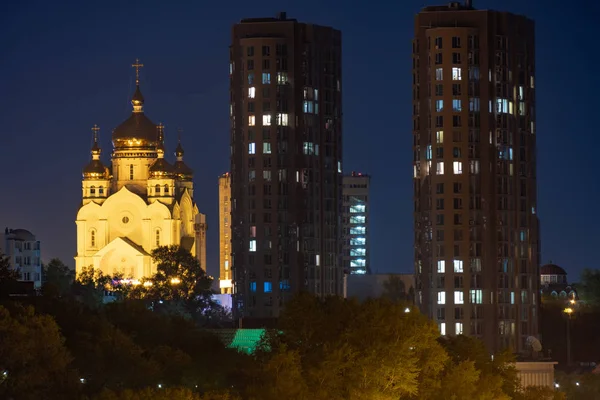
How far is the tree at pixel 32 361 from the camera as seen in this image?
103 meters

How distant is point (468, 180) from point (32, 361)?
93.9 meters

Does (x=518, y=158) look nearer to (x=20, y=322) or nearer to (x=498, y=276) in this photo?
(x=498, y=276)

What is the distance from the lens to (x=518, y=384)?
5591 inches

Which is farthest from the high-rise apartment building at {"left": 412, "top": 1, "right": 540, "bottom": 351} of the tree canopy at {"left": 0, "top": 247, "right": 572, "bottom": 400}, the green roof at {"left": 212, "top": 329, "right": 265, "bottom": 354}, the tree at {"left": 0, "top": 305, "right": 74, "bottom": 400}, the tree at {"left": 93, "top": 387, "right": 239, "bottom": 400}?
the tree at {"left": 0, "top": 305, "right": 74, "bottom": 400}

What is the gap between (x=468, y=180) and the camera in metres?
194

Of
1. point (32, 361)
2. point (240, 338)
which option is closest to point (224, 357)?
point (32, 361)

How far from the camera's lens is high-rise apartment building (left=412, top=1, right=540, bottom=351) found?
193 meters

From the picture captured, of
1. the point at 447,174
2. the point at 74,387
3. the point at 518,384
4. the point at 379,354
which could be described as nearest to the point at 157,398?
the point at 74,387

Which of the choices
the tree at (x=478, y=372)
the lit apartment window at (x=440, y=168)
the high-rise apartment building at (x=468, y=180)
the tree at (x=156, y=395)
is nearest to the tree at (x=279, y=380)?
the tree at (x=156, y=395)

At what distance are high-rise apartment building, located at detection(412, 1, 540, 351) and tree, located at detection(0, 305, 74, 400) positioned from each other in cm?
8850

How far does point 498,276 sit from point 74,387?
307ft

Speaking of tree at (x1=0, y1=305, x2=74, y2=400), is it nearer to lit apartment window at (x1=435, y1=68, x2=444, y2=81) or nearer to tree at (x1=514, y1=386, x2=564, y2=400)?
tree at (x1=514, y1=386, x2=564, y2=400)

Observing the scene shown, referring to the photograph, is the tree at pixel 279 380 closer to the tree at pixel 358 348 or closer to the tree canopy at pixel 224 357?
the tree canopy at pixel 224 357

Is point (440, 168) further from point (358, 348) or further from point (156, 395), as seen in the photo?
point (156, 395)
